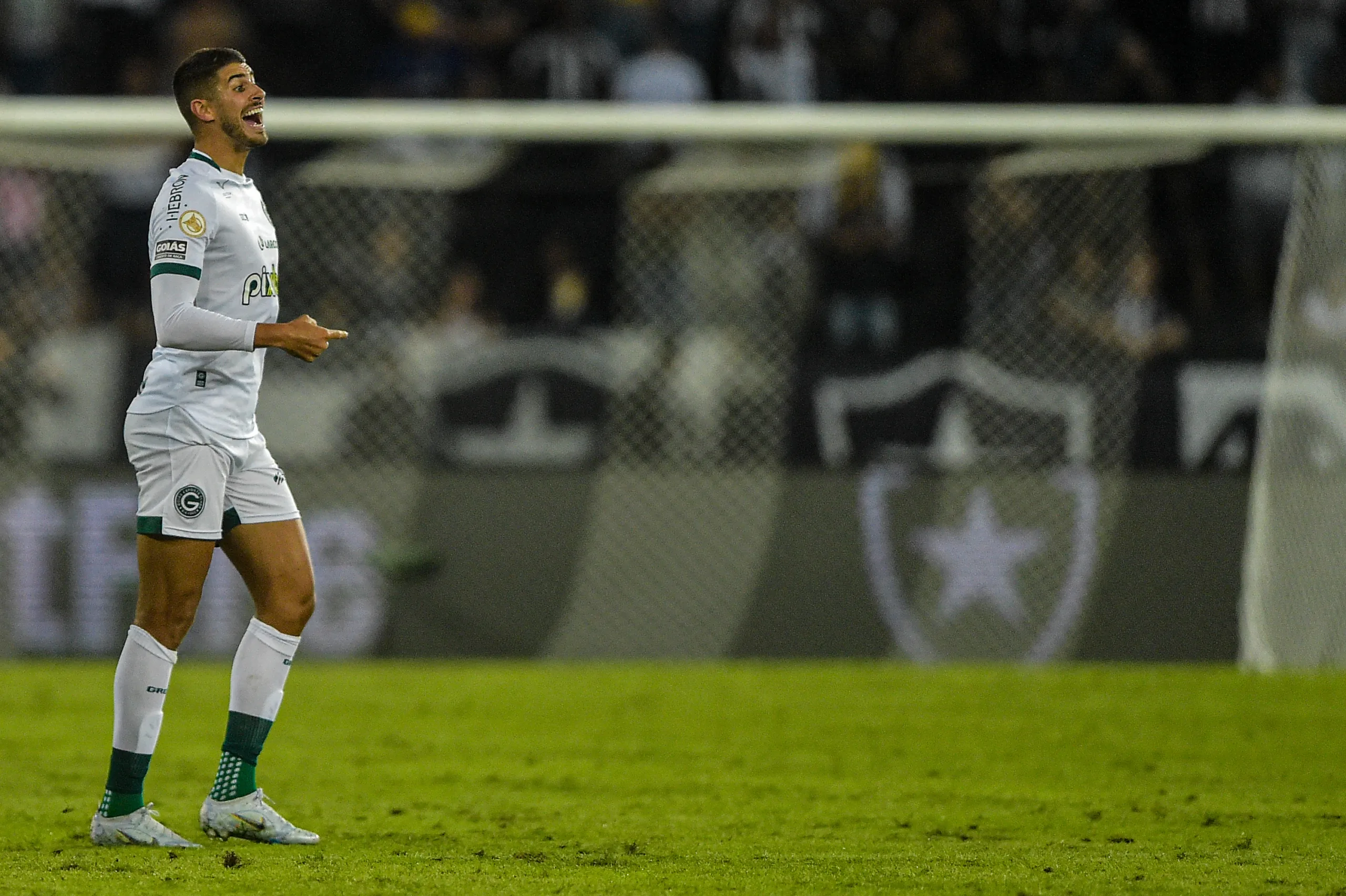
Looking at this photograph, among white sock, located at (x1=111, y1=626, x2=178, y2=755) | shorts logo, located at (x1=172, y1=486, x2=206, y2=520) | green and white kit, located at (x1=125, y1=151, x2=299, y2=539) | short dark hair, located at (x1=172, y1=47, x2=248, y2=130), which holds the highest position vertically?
short dark hair, located at (x1=172, y1=47, x2=248, y2=130)

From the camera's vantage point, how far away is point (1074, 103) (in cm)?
1270

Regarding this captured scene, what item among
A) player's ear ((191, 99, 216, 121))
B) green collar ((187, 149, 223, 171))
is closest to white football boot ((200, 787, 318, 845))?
green collar ((187, 149, 223, 171))

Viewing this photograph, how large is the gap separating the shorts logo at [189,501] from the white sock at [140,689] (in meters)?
0.34

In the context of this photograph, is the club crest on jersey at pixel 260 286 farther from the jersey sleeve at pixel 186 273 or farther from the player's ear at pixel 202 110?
the player's ear at pixel 202 110

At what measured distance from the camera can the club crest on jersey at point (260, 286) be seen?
15.5ft

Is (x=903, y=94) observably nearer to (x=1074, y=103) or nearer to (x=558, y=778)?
(x=1074, y=103)

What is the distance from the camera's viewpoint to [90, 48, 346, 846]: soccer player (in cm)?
459

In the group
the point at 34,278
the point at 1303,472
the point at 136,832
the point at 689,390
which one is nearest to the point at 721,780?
the point at 136,832

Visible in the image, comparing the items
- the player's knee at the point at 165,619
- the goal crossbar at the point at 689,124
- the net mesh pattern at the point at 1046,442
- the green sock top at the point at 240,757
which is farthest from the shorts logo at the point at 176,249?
the net mesh pattern at the point at 1046,442

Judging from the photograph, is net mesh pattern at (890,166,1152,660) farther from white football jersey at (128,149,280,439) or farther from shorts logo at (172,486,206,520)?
shorts logo at (172,486,206,520)

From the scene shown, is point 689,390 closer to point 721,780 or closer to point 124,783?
point 721,780

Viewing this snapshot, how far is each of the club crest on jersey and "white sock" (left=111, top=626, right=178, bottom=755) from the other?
913 millimetres

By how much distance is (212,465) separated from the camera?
4.64 m

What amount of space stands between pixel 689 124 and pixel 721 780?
4093mm
